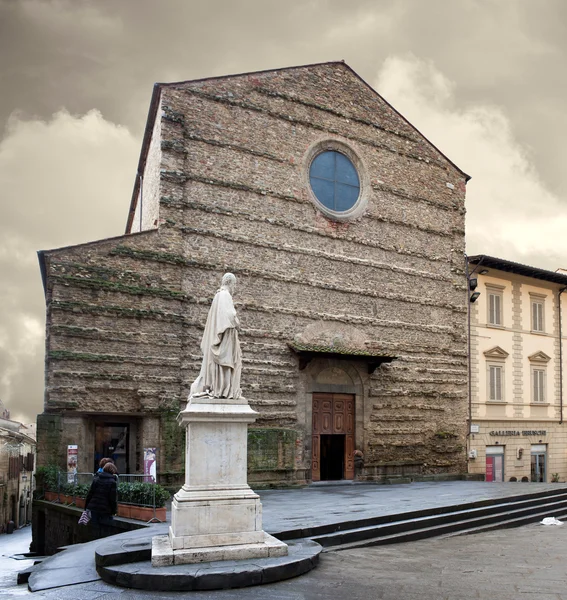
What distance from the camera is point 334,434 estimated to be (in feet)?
69.1

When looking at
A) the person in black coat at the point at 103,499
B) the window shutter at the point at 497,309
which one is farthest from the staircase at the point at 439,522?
the window shutter at the point at 497,309

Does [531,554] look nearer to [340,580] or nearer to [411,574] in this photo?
[411,574]

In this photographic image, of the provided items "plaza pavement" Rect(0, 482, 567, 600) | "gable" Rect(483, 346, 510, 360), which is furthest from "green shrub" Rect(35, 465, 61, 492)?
"gable" Rect(483, 346, 510, 360)

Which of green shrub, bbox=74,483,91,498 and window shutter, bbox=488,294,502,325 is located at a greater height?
window shutter, bbox=488,294,502,325

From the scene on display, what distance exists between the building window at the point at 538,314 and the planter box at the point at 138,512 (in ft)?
66.9

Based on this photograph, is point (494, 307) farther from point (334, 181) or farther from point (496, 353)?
point (334, 181)

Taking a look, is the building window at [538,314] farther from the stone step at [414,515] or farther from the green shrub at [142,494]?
the green shrub at [142,494]

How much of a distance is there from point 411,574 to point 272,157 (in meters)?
14.9

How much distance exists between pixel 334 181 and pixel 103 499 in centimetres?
1357

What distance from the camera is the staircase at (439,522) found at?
35.0 feet

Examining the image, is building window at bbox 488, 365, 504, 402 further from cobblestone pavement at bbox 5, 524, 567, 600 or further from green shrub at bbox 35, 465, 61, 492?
green shrub at bbox 35, 465, 61, 492

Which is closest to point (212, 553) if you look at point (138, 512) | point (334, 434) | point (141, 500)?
point (138, 512)

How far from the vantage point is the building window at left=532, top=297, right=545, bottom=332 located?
91.4 ft

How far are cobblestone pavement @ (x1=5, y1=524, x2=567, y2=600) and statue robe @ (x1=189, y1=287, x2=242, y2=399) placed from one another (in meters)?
2.57
